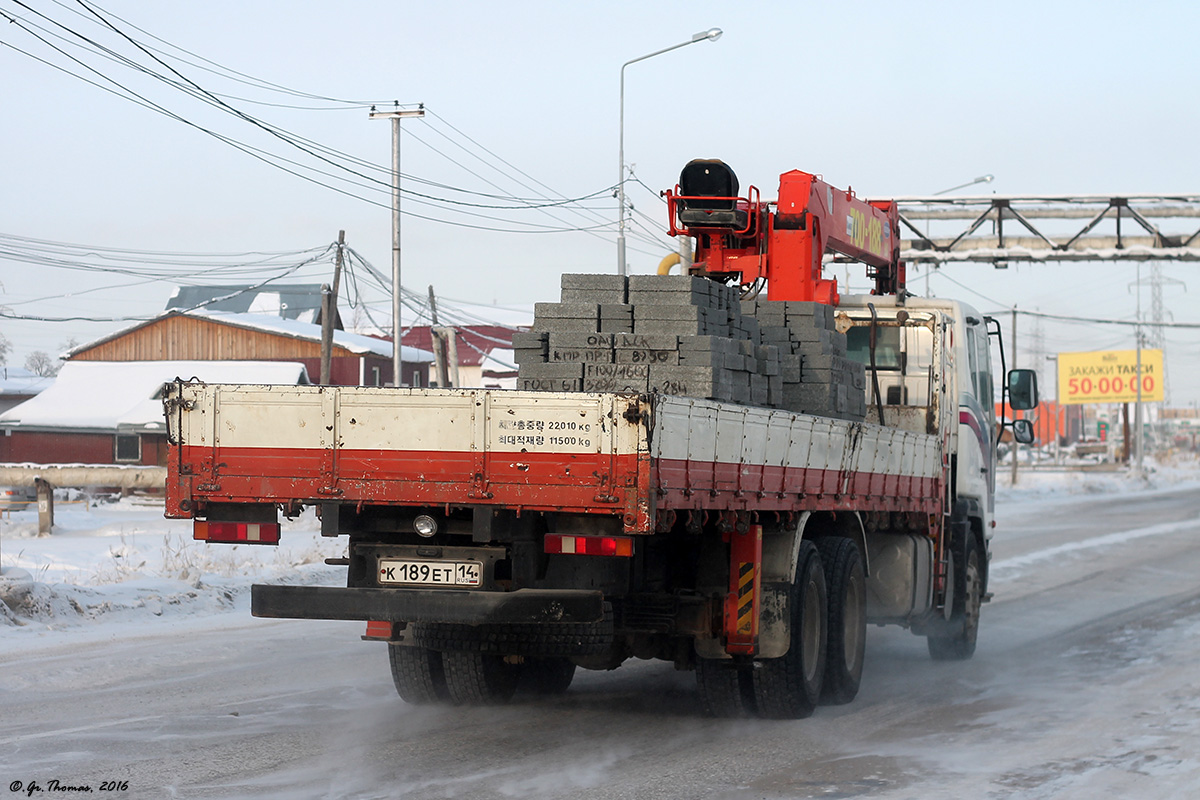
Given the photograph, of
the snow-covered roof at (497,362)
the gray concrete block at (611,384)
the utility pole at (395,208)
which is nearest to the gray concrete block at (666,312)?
the gray concrete block at (611,384)

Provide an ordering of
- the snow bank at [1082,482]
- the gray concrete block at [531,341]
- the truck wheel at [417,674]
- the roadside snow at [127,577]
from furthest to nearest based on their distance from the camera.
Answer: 1. the snow bank at [1082,482]
2. the roadside snow at [127,577]
3. the truck wheel at [417,674]
4. the gray concrete block at [531,341]

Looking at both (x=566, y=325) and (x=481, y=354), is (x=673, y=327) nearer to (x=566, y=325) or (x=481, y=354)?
(x=566, y=325)

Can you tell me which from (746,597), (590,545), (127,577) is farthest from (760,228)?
(127,577)

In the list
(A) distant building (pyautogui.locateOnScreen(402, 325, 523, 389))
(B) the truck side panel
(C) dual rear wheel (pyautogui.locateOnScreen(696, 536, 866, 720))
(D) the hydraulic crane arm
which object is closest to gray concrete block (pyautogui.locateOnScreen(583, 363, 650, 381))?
(B) the truck side panel

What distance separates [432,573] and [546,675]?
2.36 meters

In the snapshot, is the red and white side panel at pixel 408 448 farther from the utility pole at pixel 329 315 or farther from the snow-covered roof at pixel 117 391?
the snow-covered roof at pixel 117 391

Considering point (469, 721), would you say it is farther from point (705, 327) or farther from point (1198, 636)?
point (1198, 636)

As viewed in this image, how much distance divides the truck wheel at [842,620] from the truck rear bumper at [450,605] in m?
2.53

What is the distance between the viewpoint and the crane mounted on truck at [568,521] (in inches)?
264

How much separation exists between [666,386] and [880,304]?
4.48 meters

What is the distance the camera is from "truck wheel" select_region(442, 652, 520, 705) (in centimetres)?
866

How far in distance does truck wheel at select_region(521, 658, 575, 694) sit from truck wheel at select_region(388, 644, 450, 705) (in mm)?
646

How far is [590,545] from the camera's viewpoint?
22.4ft

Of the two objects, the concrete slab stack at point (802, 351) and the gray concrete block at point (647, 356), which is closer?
the gray concrete block at point (647, 356)
